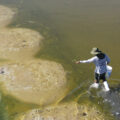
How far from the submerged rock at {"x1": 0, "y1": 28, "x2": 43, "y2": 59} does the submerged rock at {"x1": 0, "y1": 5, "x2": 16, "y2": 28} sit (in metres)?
2.18

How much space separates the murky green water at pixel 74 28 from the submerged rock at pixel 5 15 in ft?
1.99

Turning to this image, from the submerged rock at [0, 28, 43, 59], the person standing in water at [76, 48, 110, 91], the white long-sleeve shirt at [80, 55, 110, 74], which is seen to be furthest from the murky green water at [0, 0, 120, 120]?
the white long-sleeve shirt at [80, 55, 110, 74]

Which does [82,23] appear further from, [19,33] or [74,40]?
[19,33]

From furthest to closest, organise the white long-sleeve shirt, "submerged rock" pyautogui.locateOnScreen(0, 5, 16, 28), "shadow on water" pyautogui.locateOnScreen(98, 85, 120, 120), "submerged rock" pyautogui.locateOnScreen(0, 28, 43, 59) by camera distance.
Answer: "submerged rock" pyautogui.locateOnScreen(0, 5, 16, 28)
"submerged rock" pyautogui.locateOnScreen(0, 28, 43, 59)
"shadow on water" pyautogui.locateOnScreen(98, 85, 120, 120)
the white long-sleeve shirt

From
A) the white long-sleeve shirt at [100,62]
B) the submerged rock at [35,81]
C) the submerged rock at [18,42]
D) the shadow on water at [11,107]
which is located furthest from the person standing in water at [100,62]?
the submerged rock at [18,42]

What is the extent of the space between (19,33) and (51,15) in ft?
16.7

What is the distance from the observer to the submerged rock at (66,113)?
893 centimetres

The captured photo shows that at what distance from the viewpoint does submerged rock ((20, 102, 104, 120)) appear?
8927mm

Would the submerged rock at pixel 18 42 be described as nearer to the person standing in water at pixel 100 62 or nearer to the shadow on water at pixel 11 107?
the shadow on water at pixel 11 107

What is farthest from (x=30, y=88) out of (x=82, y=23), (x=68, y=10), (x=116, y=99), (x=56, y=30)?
(x=68, y=10)

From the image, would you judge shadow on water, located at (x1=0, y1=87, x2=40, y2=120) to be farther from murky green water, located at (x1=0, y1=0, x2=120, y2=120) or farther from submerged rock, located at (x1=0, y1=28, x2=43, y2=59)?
submerged rock, located at (x1=0, y1=28, x2=43, y2=59)

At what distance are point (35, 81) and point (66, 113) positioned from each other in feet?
9.19

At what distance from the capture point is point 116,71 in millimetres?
11930

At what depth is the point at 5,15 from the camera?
2069cm
